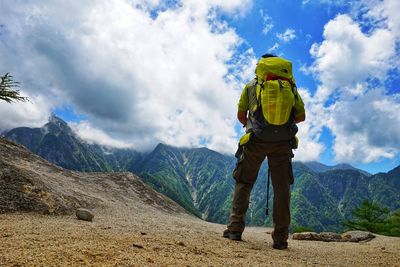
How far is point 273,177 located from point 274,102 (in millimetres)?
1791

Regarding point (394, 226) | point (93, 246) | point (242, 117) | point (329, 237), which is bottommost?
point (93, 246)

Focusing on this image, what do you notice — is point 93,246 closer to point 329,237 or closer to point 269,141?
point 269,141

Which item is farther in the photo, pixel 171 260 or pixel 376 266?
pixel 376 266

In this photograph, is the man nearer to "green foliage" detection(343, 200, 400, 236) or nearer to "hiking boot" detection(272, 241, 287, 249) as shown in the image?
"hiking boot" detection(272, 241, 287, 249)

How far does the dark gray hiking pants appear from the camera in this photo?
24.8ft

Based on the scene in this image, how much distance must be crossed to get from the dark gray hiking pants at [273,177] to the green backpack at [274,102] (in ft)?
Result: 1.16

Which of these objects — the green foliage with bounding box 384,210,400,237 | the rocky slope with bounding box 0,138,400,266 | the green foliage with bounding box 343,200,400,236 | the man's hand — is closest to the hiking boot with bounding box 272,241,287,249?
the rocky slope with bounding box 0,138,400,266

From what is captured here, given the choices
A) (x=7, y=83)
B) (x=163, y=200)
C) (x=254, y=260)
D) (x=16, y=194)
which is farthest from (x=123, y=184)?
(x=254, y=260)

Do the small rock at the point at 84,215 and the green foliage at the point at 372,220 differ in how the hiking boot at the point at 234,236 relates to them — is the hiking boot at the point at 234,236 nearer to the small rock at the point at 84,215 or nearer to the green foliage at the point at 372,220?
the small rock at the point at 84,215

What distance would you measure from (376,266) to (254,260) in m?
2.35

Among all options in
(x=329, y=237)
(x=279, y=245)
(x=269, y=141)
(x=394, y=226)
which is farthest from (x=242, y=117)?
(x=394, y=226)

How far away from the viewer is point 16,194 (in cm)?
967

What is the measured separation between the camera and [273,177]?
778 cm

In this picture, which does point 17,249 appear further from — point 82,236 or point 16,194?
point 16,194
